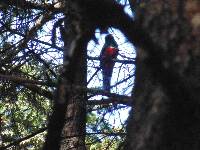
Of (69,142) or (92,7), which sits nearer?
A: (92,7)

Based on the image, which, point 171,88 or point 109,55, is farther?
point 109,55

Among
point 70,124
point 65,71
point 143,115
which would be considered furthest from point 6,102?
point 65,71

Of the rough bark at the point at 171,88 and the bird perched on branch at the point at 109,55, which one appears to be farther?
the bird perched on branch at the point at 109,55

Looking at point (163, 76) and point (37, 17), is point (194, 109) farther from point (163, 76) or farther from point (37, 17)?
point (37, 17)

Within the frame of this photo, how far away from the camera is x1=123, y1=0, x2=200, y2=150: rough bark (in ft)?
4.38

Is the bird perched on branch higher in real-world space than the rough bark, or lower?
higher

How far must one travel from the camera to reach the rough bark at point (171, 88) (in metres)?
1.33

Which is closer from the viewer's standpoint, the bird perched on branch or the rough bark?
the rough bark

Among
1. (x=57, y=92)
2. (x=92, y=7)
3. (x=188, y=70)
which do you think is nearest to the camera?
(x=92, y=7)

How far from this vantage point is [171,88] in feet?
4.26

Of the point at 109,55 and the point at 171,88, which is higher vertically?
the point at 109,55

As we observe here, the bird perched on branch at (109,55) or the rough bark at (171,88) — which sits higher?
the bird perched on branch at (109,55)

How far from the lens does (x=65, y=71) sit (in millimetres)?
1084

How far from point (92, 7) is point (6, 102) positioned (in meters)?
3.66
